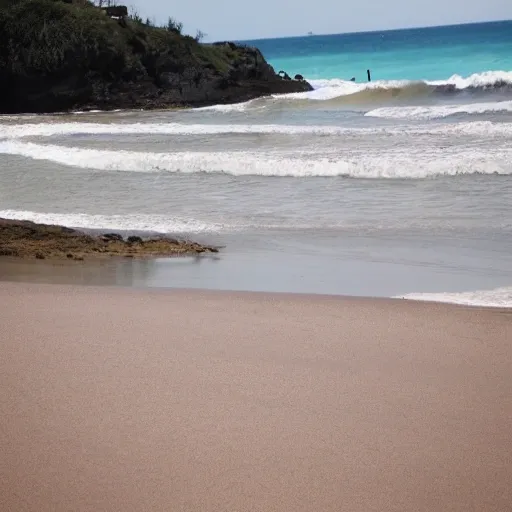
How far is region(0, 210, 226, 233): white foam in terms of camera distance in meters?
11.1

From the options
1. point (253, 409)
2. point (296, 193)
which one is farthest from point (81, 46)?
point (253, 409)

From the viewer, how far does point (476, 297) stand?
7.27m

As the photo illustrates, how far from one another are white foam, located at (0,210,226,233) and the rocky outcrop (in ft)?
2.70

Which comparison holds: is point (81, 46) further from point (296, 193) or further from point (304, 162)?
point (296, 193)

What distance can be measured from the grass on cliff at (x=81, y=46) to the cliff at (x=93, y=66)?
0.14ft

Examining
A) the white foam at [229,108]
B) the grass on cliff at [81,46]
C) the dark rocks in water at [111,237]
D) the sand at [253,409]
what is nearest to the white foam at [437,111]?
the white foam at [229,108]

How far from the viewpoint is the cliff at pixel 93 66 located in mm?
35500

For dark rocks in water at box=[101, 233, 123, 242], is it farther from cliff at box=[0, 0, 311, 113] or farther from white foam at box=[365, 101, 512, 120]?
cliff at box=[0, 0, 311, 113]

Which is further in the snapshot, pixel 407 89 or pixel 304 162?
pixel 407 89

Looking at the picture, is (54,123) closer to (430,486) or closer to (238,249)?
(238,249)

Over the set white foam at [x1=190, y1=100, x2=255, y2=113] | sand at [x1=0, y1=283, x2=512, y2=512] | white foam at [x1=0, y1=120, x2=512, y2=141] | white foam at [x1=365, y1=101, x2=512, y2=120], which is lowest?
sand at [x1=0, y1=283, x2=512, y2=512]

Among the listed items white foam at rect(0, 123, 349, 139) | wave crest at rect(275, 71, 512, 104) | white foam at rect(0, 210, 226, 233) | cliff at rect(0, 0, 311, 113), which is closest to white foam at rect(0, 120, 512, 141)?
white foam at rect(0, 123, 349, 139)

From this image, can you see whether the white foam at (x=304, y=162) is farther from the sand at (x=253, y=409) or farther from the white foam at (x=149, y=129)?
the sand at (x=253, y=409)

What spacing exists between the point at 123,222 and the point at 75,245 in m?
1.90
